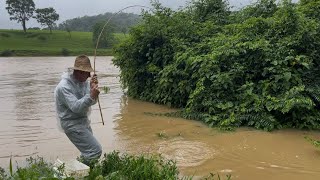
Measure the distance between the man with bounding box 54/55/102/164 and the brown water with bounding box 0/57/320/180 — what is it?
1912 mm

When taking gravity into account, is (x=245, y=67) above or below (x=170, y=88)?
above

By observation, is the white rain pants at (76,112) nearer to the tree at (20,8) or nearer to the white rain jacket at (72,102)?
the white rain jacket at (72,102)

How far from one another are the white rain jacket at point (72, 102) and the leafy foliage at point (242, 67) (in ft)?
15.9

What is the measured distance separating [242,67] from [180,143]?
2.98m

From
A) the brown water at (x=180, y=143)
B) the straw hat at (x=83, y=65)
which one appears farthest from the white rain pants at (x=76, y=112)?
the brown water at (x=180, y=143)

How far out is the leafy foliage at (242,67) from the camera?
922 cm

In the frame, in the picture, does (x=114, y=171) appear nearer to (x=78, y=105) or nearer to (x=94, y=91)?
(x=78, y=105)

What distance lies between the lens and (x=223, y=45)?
1062cm

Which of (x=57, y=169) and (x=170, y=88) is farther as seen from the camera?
(x=170, y=88)

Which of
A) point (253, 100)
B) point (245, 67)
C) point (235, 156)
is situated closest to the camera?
point (235, 156)

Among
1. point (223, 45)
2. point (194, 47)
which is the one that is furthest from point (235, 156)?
point (194, 47)

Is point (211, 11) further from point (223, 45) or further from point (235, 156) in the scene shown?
point (235, 156)

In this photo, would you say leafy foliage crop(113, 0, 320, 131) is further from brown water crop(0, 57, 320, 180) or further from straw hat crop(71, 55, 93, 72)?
straw hat crop(71, 55, 93, 72)

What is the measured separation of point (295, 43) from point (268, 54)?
2.44 ft
